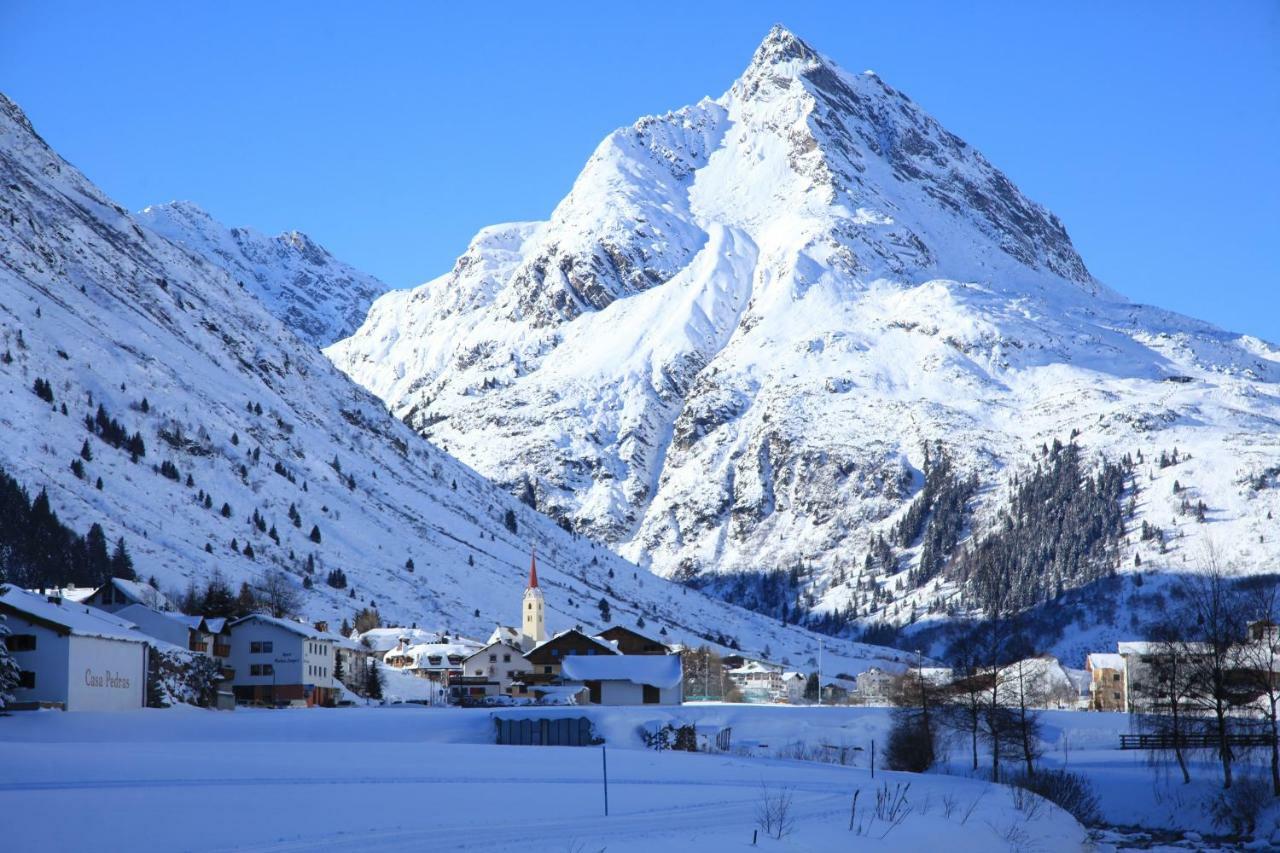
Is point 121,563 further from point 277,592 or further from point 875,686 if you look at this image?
point 875,686

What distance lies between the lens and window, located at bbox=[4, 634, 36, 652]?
70.3 metres

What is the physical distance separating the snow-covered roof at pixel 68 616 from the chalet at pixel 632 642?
59988mm

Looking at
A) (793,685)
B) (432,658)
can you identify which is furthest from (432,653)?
(793,685)

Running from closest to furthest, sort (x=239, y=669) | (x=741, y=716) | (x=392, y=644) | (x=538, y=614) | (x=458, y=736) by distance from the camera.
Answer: (x=458, y=736), (x=741, y=716), (x=239, y=669), (x=392, y=644), (x=538, y=614)

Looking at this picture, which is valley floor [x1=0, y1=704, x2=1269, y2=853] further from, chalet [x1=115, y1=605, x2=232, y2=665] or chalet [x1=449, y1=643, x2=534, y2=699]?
chalet [x1=449, y1=643, x2=534, y2=699]

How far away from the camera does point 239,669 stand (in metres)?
107

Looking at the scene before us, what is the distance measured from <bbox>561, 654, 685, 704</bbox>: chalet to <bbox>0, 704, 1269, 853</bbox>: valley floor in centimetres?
3229

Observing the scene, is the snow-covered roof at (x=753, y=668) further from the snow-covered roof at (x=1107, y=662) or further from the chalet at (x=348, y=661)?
the chalet at (x=348, y=661)

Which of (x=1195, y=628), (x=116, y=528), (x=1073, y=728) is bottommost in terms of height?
(x=1073, y=728)

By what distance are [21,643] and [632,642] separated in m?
72.0

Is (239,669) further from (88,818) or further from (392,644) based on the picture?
(88,818)

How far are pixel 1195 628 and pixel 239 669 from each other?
64.8 m

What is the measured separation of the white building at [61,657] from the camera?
230 ft

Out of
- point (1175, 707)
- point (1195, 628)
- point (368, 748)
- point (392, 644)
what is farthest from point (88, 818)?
point (392, 644)
